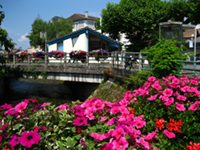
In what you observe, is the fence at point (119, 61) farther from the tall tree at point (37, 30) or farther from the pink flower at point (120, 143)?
the tall tree at point (37, 30)

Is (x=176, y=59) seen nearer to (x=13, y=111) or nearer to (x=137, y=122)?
(x=137, y=122)

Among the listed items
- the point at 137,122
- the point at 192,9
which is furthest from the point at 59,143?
the point at 192,9

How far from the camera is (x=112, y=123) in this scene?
257cm

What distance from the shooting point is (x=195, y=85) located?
3.70 metres

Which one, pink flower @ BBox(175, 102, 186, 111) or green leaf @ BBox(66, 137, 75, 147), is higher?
pink flower @ BBox(175, 102, 186, 111)

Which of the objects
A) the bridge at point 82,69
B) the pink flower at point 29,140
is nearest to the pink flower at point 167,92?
the pink flower at point 29,140

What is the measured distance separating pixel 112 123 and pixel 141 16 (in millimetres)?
32301

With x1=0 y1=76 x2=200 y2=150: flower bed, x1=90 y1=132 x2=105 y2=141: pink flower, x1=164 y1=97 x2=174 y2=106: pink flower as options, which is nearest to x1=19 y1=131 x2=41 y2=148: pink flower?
x1=0 y1=76 x2=200 y2=150: flower bed

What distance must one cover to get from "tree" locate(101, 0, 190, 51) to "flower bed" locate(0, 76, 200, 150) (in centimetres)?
3054

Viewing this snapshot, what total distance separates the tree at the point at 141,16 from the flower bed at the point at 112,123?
30542 mm

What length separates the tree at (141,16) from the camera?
105ft

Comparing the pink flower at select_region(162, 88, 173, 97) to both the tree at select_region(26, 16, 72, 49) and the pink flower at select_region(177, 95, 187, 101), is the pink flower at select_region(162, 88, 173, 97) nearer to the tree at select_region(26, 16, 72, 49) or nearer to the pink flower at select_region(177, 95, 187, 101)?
the pink flower at select_region(177, 95, 187, 101)

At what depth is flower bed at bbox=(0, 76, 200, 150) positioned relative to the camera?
227cm

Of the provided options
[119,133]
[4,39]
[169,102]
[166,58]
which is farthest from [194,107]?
[4,39]
